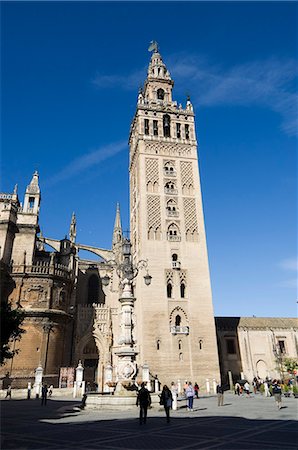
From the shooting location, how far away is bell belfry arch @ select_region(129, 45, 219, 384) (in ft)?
94.4

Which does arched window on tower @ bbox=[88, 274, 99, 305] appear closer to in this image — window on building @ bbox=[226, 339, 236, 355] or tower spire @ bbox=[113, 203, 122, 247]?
tower spire @ bbox=[113, 203, 122, 247]

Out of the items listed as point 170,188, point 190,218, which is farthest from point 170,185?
point 190,218

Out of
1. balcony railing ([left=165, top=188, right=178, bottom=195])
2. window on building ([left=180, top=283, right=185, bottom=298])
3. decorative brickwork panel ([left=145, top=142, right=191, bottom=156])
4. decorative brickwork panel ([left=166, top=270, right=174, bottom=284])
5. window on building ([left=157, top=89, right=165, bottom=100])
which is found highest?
window on building ([left=157, top=89, right=165, bottom=100])

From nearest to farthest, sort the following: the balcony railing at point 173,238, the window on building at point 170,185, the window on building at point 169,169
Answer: the balcony railing at point 173,238
the window on building at point 170,185
the window on building at point 169,169

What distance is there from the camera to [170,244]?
3278 cm

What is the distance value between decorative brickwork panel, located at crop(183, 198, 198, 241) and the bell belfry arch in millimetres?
104

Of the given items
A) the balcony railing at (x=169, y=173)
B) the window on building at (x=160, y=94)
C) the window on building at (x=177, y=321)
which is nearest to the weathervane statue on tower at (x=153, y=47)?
the window on building at (x=160, y=94)

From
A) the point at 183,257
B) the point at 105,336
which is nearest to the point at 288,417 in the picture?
the point at 183,257

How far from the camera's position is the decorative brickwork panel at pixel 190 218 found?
1332 inches

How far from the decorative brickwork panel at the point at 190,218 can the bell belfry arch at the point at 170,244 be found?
104 millimetres

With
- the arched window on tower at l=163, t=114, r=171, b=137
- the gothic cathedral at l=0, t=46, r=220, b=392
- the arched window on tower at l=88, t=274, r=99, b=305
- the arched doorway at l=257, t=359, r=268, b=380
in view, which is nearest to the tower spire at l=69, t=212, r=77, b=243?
the gothic cathedral at l=0, t=46, r=220, b=392

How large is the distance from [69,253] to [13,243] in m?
6.39

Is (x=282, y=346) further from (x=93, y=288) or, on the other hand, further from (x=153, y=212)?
(x=93, y=288)

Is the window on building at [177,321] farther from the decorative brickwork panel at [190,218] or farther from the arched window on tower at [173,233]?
the decorative brickwork panel at [190,218]
